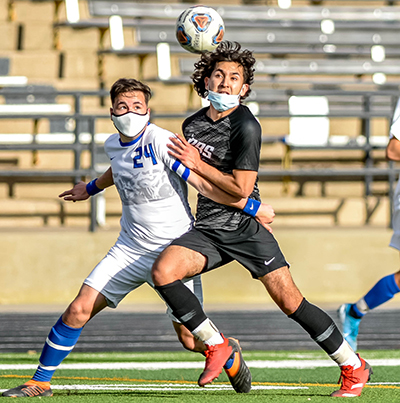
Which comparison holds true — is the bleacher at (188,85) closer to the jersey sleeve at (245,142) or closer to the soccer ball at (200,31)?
the soccer ball at (200,31)

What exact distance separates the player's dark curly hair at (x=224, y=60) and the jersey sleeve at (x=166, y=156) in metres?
0.37

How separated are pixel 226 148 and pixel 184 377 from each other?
69.4 inches

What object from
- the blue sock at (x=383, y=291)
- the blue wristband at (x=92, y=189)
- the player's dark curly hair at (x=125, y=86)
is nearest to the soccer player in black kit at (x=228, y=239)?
the player's dark curly hair at (x=125, y=86)

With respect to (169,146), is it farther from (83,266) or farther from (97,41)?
(97,41)

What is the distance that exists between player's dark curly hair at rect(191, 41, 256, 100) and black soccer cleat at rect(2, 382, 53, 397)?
1.82 metres

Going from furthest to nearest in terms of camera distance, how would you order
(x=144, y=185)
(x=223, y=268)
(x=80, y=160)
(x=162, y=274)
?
(x=80, y=160)
(x=223, y=268)
(x=144, y=185)
(x=162, y=274)

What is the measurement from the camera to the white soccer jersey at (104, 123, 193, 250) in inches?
168

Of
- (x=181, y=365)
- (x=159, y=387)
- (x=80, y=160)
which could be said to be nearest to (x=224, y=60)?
(x=159, y=387)

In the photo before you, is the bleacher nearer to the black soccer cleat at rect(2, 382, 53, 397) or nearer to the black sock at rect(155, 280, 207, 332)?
the black soccer cleat at rect(2, 382, 53, 397)

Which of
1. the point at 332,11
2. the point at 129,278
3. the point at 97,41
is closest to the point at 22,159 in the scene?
the point at 97,41

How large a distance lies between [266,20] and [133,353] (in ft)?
26.3

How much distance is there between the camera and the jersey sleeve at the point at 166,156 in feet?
13.7

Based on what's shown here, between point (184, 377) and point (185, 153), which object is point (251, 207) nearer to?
point (185, 153)

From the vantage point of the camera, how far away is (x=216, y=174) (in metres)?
4.16
